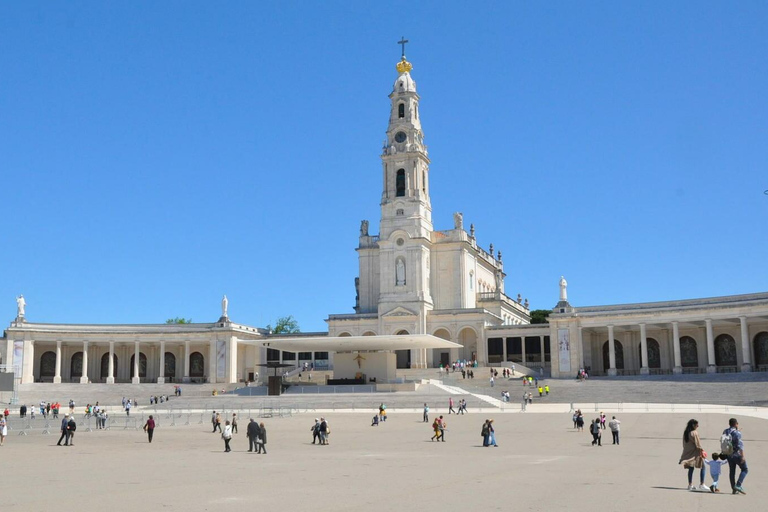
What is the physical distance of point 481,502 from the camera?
1558 cm

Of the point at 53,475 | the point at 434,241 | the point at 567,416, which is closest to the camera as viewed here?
the point at 53,475

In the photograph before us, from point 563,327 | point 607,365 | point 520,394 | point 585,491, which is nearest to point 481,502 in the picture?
point 585,491

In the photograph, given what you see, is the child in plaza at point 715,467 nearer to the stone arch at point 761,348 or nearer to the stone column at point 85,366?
the stone arch at point 761,348

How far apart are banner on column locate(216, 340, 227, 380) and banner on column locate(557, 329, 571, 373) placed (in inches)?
1235

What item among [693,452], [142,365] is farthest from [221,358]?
[693,452]

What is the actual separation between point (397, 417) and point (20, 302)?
49118 millimetres

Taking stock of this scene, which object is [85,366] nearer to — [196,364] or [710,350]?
[196,364]

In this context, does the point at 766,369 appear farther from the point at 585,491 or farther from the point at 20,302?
the point at 20,302

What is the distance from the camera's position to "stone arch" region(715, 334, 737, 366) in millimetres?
72438

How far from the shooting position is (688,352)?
75250mm

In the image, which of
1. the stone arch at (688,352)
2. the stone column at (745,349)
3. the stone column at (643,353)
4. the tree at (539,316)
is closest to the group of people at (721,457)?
the stone column at (745,349)

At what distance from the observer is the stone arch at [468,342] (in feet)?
270

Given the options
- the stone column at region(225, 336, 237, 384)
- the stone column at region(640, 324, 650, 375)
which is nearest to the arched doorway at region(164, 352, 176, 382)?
the stone column at region(225, 336, 237, 384)

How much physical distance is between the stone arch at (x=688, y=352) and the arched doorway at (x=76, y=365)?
192 ft
